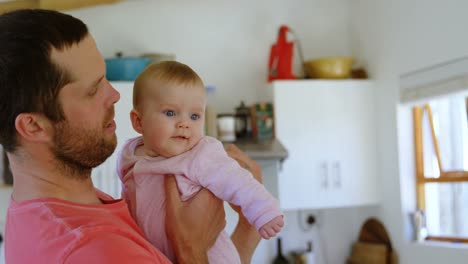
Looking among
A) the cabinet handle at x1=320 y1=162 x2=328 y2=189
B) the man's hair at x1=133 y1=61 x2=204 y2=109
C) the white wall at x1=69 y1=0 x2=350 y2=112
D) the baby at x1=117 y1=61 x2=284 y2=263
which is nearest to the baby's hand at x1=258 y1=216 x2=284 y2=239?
the baby at x1=117 y1=61 x2=284 y2=263

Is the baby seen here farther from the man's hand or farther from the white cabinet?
the white cabinet

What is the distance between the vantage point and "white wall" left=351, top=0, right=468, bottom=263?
3379 millimetres

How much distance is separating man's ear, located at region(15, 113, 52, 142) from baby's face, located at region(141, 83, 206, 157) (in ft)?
0.94

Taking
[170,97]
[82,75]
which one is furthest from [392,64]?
[82,75]

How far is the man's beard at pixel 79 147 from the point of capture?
1029mm

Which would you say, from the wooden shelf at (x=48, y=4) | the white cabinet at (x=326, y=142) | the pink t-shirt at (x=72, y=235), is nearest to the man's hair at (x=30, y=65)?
the pink t-shirt at (x=72, y=235)

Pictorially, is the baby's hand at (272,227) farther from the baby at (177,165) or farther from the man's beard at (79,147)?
the man's beard at (79,147)

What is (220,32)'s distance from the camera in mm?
4273

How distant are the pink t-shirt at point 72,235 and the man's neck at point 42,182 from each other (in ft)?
0.08

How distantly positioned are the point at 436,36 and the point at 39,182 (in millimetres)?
2934

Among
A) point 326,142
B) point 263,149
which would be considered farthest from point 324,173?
point 263,149

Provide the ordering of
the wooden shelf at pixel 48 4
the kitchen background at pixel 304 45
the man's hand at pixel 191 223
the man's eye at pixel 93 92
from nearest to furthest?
the man's eye at pixel 93 92 < the man's hand at pixel 191 223 < the wooden shelf at pixel 48 4 < the kitchen background at pixel 304 45

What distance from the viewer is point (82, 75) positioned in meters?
1.03

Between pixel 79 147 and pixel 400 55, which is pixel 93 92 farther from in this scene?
pixel 400 55
